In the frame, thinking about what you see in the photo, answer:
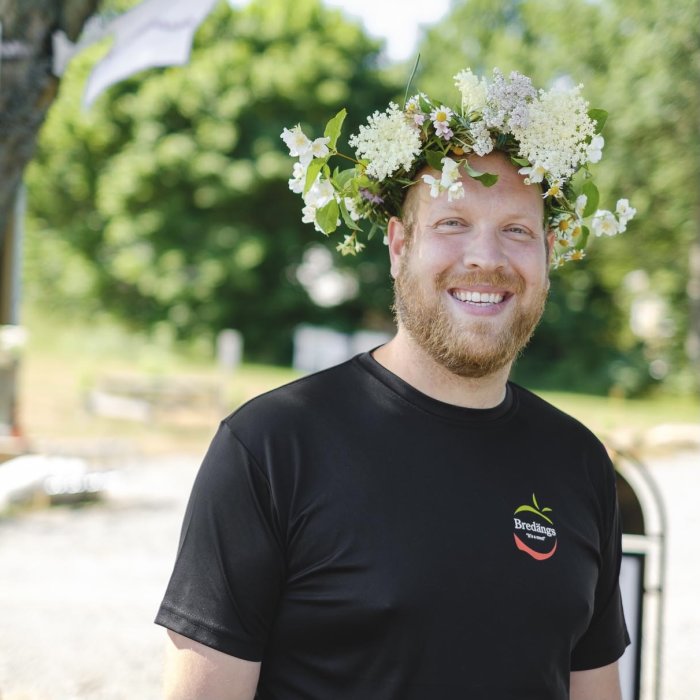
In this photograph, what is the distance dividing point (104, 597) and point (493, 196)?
5255mm

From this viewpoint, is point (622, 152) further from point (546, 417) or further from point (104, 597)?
point (546, 417)

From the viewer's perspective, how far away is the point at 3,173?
306cm

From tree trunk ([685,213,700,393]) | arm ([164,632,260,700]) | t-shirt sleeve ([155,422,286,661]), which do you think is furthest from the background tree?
arm ([164,632,260,700])

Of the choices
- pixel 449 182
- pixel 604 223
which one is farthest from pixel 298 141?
pixel 604 223

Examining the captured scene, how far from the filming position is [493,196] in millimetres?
2064

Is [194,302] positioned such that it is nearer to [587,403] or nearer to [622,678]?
[587,403]

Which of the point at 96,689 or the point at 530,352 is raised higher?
the point at 530,352

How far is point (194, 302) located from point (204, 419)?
47.2ft

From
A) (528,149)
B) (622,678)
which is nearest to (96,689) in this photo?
(622,678)

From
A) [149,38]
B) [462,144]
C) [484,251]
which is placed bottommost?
[484,251]

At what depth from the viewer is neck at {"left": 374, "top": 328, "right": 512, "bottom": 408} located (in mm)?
2043

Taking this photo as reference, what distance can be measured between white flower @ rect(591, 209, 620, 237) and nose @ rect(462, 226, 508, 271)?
628 mm

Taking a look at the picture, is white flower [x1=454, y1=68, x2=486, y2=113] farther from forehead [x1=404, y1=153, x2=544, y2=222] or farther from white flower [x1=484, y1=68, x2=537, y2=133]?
forehead [x1=404, y1=153, x2=544, y2=222]

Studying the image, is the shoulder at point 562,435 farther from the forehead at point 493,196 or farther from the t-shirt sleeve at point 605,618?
the forehead at point 493,196
